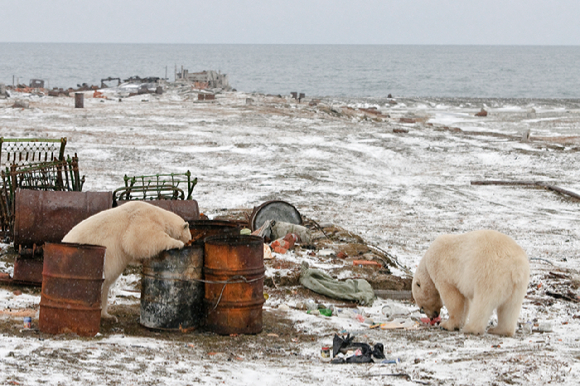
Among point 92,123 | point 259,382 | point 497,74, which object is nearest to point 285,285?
point 259,382

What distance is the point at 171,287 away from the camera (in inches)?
301

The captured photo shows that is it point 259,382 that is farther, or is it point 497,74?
point 497,74

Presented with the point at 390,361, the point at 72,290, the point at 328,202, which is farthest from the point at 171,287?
the point at 328,202

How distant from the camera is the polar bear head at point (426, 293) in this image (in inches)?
340

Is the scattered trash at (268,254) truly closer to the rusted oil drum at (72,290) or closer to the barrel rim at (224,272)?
the barrel rim at (224,272)

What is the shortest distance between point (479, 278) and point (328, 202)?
36.4 feet

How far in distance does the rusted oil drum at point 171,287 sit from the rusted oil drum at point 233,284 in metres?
0.15

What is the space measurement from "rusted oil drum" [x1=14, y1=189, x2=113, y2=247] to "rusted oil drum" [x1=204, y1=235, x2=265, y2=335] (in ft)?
9.31

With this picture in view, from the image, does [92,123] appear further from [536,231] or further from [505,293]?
[505,293]

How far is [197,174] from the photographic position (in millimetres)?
21688

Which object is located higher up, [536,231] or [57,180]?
[57,180]

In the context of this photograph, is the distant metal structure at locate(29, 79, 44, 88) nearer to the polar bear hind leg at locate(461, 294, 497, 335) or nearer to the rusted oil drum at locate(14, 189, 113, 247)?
the rusted oil drum at locate(14, 189, 113, 247)

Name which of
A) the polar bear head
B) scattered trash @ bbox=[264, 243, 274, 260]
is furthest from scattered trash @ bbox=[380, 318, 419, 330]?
scattered trash @ bbox=[264, 243, 274, 260]

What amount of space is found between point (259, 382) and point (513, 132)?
36454 millimetres
